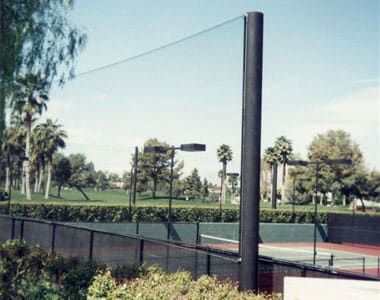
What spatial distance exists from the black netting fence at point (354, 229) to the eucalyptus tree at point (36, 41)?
2649cm

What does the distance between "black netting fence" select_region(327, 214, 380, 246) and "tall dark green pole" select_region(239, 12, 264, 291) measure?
27.3m

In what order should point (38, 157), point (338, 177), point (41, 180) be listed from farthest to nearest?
point (338, 177) < point (41, 180) < point (38, 157)

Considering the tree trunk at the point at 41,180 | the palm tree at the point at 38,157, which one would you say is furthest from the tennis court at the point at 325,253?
the palm tree at the point at 38,157

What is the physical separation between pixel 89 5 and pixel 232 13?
3327 millimetres

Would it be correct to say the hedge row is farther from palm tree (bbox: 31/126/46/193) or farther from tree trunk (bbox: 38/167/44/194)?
palm tree (bbox: 31/126/46/193)

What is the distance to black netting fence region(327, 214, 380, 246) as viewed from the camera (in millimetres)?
31217

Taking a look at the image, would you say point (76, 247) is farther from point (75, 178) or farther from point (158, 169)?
point (75, 178)

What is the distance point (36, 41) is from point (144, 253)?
4.03 m

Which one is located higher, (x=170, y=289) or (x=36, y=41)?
(x=36, y=41)

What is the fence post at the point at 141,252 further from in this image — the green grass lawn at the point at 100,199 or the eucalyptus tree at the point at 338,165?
the eucalyptus tree at the point at 338,165

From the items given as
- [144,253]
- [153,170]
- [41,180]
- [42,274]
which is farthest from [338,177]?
[42,274]

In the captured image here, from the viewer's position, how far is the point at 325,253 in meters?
28.4

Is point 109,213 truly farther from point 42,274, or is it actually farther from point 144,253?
point 144,253

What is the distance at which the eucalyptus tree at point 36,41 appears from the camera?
716 centimetres
